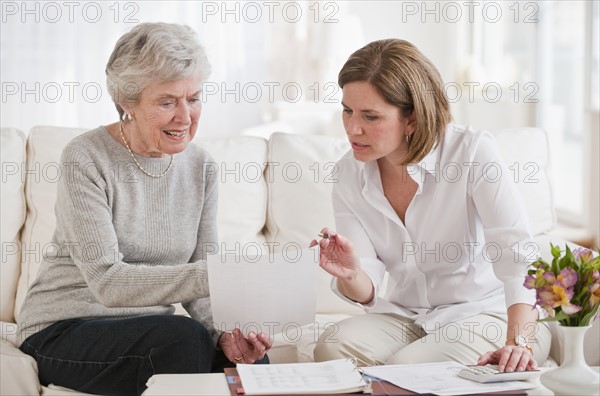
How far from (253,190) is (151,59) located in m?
0.81

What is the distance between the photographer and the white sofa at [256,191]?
2.44 metres

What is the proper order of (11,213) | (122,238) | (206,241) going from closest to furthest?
(122,238) → (206,241) → (11,213)

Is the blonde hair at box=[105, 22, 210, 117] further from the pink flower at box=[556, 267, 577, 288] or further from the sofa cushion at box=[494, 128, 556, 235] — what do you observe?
the sofa cushion at box=[494, 128, 556, 235]

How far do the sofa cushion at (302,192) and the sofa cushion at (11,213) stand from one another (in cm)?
75

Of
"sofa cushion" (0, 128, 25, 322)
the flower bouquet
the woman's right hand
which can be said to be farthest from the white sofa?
the flower bouquet

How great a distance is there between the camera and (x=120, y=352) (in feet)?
5.79

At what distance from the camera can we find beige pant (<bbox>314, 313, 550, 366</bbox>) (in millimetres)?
1881

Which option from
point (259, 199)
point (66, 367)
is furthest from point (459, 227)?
point (66, 367)

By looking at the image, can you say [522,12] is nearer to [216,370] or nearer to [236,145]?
[236,145]

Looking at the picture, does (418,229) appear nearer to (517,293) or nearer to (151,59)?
(517,293)

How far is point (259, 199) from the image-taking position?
8.47 feet

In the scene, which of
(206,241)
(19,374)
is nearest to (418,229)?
(206,241)

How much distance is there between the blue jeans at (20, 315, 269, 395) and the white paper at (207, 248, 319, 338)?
0.32 ft

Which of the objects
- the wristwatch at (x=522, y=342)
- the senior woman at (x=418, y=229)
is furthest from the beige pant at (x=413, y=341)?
the wristwatch at (x=522, y=342)
